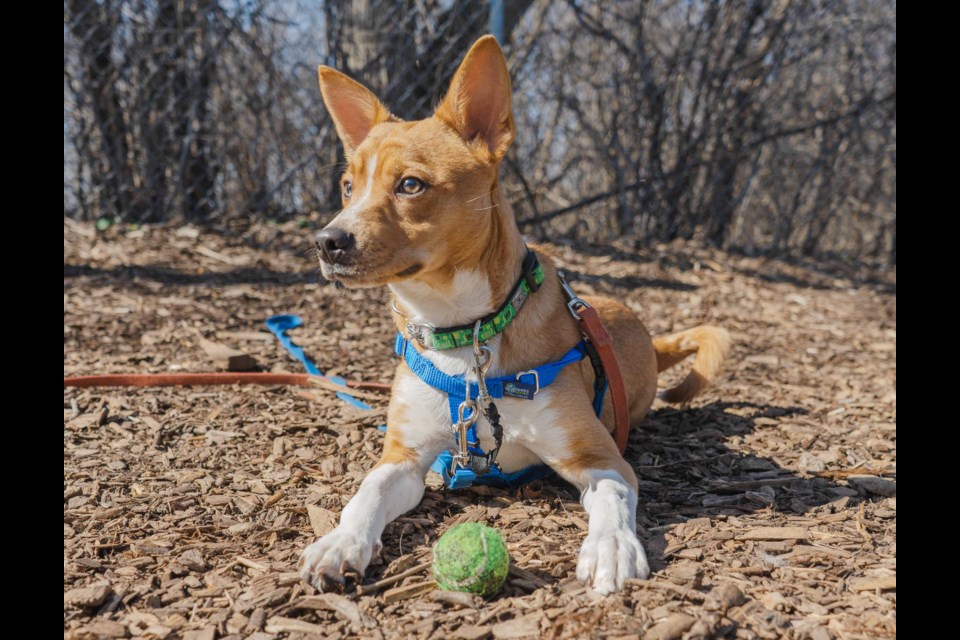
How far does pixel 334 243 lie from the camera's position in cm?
256

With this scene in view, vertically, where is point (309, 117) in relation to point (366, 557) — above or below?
above

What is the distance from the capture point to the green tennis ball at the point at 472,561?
2211mm

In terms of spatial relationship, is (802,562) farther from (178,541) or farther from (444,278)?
(178,541)

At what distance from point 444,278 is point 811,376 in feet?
10.8

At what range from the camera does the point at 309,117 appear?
7.57m

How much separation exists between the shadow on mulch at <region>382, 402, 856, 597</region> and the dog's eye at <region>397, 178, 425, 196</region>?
1.18 meters

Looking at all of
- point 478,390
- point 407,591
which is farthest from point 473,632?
point 478,390

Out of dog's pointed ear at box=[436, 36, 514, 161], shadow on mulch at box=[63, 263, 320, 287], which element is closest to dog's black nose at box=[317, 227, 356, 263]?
dog's pointed ear at box=[436, 36, 514, 161]

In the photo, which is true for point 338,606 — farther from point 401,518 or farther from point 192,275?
point 192,275

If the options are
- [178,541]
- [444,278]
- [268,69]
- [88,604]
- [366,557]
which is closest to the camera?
[88,604]

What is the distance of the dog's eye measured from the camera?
9.15 ft

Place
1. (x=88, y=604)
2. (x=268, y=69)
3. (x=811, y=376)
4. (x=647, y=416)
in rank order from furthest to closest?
(x=268, y=69) → (x=811, y=376) → (x=647, y=416) → (x=88, y=604)

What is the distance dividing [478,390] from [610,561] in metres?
0.84

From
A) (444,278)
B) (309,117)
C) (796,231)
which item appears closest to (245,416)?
(444,278)
